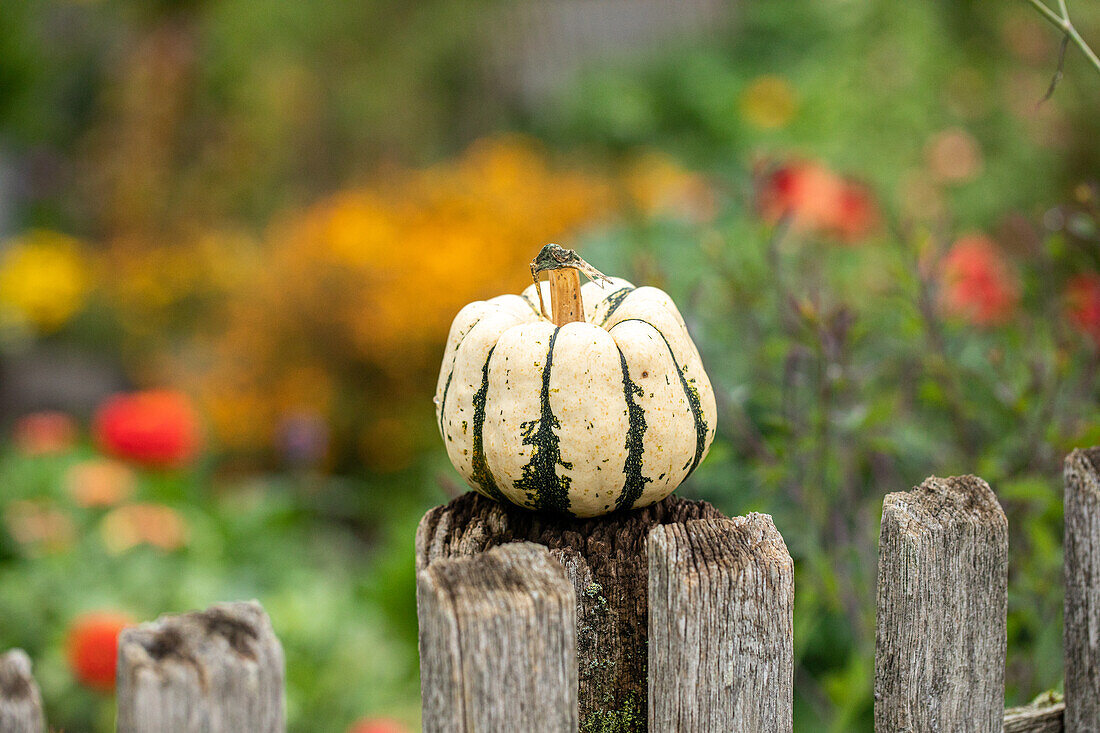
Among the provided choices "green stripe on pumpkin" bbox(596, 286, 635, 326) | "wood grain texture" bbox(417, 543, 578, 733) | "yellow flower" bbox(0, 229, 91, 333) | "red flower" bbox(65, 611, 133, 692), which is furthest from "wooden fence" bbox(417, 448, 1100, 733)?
"yellow flower" bbox(0, 229, 91, 333)

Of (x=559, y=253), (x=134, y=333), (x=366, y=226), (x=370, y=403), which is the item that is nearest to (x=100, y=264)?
(x=134, y=333)

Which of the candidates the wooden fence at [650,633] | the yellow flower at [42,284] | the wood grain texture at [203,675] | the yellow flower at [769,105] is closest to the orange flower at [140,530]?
the wooden fence at [650,633]

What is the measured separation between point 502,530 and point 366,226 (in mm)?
3606

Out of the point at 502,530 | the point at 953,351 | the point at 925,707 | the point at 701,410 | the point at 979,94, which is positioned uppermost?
the point at 979,94

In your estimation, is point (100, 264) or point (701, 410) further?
point (100, 264)

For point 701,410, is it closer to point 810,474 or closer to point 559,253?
point 559,253

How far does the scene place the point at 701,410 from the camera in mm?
1077

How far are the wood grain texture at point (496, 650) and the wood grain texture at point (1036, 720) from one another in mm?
620

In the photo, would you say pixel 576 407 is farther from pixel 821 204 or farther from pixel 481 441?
pixel 821 204

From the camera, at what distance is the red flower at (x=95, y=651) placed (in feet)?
6.81

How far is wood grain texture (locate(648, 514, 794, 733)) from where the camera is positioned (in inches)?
37.6

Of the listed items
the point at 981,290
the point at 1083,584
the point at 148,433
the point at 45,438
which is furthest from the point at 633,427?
the point at 45,438

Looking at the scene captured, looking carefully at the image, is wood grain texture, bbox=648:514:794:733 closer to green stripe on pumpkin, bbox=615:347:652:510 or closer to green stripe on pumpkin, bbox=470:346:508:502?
green stripe on pumpkin, bbox=615:347:652:510

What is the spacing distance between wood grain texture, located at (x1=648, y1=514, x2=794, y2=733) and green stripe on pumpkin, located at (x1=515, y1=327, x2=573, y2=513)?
0.12m
